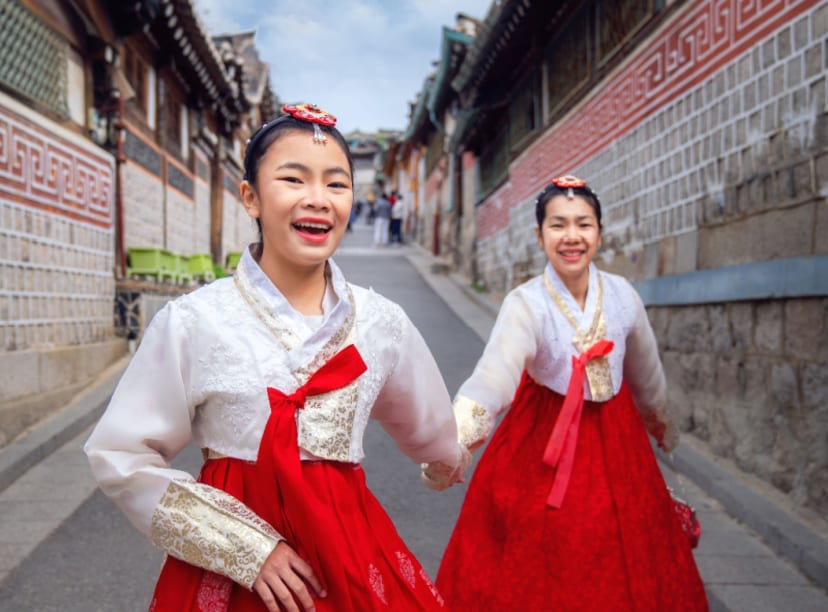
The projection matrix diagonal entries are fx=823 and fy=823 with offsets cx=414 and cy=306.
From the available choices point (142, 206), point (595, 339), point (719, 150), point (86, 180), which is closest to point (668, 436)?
point (595, 339)

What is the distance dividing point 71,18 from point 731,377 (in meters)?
7.26

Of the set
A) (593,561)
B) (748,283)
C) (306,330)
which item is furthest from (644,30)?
(306,330)

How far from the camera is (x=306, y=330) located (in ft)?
6.35

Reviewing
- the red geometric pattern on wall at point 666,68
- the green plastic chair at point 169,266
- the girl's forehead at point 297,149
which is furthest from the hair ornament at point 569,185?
the green plastic chair at point 169,266

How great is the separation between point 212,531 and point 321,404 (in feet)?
1.18

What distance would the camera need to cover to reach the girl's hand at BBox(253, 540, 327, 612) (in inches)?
66.2

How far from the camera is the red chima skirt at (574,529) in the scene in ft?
9.55

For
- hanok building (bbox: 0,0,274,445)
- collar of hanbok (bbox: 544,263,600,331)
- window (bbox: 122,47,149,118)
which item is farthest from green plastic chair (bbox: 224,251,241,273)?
collar of hanbok (bbox: 544,263,600,331)

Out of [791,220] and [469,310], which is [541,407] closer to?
[791,220]

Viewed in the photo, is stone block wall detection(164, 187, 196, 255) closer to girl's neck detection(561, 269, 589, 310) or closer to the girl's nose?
girl's neck detection(561, 269, 589, 310)

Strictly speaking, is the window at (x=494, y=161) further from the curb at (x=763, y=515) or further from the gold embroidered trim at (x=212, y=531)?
the gold embroidered trim at (x=212, y=531)

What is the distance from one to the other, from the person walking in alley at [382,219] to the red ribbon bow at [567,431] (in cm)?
2794

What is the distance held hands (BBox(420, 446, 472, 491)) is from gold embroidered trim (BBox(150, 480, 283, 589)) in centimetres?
74

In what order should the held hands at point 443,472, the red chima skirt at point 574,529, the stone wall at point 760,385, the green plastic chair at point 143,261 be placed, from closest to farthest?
the held hands at point 443,472
the red chima skirt at point 574,529
the stone wall at point 760,385
the green plastic chair at point 143,261
